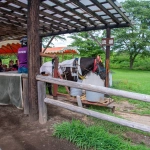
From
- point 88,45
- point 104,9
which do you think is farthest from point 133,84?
point 88,45

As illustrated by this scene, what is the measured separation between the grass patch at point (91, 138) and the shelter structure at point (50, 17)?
2.72 ft

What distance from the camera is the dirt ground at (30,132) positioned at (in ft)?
8.26

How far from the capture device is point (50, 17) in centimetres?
540

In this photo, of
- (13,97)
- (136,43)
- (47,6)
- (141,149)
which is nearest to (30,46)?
(13,97)

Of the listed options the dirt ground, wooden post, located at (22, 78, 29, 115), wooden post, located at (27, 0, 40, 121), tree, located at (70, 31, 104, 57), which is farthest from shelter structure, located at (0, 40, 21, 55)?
tree, located at (70, 31, 104, 57)

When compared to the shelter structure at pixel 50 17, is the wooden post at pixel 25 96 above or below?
below

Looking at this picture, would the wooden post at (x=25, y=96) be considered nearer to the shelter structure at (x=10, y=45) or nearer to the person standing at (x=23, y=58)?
the person standing at (x=23, y=58)

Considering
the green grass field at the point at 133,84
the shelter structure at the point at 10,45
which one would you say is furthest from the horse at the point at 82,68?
the green grass field at the point at 133,84

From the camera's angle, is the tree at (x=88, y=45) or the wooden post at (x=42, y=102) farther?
the tree at (x=88, y=45)

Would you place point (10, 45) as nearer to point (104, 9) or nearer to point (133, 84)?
point (104, 9)

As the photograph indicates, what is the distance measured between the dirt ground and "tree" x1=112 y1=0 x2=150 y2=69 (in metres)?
17.3

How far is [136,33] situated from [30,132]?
1904 centimetres

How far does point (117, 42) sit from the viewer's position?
20.7 metres

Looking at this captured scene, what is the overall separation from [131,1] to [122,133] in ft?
67.5
